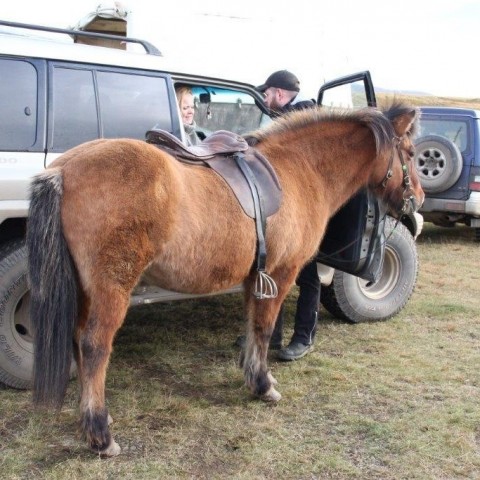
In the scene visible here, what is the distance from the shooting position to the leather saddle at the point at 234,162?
3287mm

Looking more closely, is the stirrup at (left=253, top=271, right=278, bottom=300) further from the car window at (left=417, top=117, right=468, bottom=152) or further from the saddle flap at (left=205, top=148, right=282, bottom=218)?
the car window at (left=417, top=117, right=468, bottom=152)

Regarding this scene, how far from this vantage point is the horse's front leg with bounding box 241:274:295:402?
374cm

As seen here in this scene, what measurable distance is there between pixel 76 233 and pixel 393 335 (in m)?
3.25

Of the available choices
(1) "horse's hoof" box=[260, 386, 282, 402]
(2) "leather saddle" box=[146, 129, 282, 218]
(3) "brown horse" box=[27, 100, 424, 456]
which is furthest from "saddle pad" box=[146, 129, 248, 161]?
(1) "horse's hoof" box=[260, 386, 282, 402]

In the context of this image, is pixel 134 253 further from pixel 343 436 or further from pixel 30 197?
pixel 343 436

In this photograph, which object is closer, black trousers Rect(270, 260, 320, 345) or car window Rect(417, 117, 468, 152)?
black trousers Rect(270, 260, 320, 345)

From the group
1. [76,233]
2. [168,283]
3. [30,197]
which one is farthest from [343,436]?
[30,197]

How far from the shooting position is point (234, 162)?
3461 mm

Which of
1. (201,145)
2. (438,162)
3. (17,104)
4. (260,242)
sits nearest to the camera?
(260,242)

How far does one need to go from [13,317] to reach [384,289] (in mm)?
3405

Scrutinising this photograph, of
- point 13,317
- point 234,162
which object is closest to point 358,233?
point 234,162

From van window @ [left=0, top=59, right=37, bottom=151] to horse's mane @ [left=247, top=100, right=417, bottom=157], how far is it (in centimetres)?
141

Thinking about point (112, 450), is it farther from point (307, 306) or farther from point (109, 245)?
point (307, 306)

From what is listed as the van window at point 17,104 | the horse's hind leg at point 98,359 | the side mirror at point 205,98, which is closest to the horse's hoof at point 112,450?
the horse's hind leg at point 98,359
